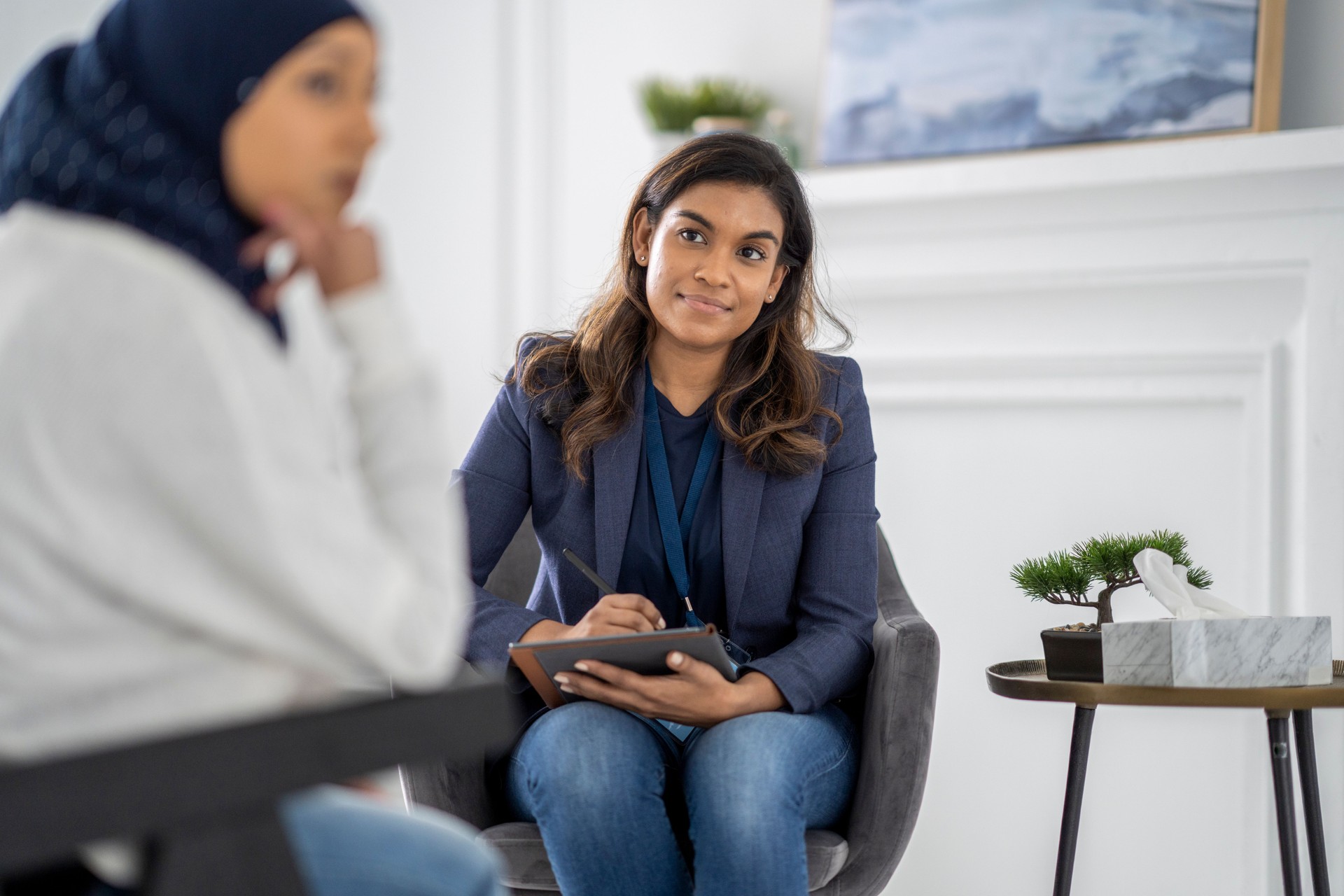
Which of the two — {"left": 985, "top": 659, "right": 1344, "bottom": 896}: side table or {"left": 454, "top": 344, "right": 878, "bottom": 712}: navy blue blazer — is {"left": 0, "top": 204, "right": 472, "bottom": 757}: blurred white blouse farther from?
{"left": 985, "top": 659, "right": 1344, "bottom": 896}: side table

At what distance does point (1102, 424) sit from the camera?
2.28 m

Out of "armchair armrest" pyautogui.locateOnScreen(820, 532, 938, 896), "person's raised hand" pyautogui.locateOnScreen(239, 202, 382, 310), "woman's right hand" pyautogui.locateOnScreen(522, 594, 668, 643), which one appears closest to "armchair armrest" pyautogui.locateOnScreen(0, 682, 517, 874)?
"person's raised hand" pyautogui.locateOnScreen(239, 202, 382, 310)

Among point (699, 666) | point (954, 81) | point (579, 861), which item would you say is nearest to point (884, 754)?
point (699, 666)

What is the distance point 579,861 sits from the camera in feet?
4.28

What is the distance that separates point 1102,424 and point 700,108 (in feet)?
3.42

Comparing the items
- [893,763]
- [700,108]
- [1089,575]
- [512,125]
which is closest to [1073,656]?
[1089,575]

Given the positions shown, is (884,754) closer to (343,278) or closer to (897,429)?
(343,278)

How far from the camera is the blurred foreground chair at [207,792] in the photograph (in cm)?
58

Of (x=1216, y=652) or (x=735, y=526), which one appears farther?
(x=735, y=526)

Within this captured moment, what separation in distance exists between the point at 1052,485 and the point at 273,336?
1.86 meters

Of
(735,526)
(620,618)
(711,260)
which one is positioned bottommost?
(620,618)

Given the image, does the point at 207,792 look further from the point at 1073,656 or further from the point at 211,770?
the point at 1073,656

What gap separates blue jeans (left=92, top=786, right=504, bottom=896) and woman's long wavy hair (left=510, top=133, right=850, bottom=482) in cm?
86

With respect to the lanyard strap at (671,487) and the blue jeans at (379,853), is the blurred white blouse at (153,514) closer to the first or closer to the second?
the blue jeans at (379,853)
